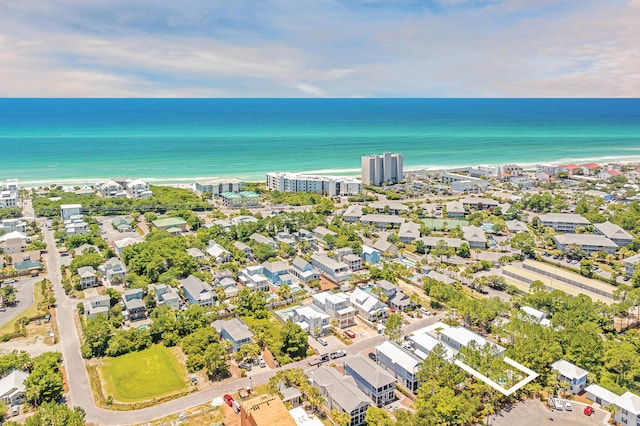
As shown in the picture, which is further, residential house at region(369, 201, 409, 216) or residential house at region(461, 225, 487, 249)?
residential house at region(369, 201, 409, 216)

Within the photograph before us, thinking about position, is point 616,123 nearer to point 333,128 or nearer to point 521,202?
point 333,128

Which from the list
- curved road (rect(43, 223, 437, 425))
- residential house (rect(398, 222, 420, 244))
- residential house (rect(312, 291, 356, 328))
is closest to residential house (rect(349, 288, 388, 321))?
residential house (rect(312, 291, 356, 328))

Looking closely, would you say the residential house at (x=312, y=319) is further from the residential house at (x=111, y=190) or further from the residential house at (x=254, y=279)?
the residential house at (x=111, y=190)

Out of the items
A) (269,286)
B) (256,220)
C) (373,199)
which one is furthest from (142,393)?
(373,199)

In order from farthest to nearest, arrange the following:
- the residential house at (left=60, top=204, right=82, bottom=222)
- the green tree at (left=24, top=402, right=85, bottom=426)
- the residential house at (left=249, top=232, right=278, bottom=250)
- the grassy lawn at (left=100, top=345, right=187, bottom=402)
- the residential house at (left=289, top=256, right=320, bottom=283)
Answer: the residential house at (left=60, top=204, right=82, bottom=222)
the residential house at (left=249, top=232, right=278, bottom=250)
the residential house at (left=289, top=256, right=320, bottom=283)
the grassy lawn at (left=100, top=345, right=187, bottom=402)
the green tree at (left=24, top=402, right=85, bottom=426)

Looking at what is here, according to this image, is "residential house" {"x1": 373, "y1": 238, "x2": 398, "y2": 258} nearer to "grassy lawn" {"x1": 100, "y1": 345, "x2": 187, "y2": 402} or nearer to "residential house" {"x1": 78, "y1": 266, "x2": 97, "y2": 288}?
"grassy lawn" {"x1": 100, "y1": 345, "x2": 187, "y2": 402}

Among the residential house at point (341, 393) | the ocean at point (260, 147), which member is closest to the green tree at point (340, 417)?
the residential house at point (341, 393)

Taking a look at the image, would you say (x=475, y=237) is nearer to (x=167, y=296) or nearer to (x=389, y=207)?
(x=389, y=207)

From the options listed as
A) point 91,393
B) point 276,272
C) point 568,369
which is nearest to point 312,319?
point 276,272
